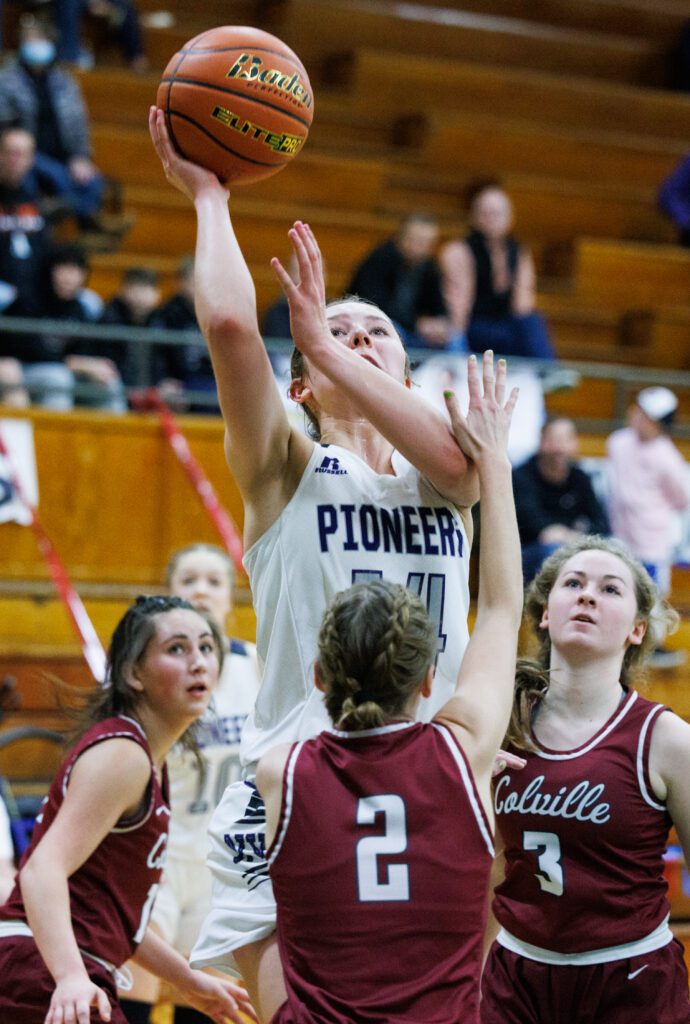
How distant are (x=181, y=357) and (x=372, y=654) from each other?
245 inches

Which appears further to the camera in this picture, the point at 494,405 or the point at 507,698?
the point at 494,405

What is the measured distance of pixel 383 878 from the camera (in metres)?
2.18

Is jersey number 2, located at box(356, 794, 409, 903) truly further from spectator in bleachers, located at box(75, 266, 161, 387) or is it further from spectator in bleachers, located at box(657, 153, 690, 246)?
spectator in bleachers, located at box(657, 153, 690, 246)

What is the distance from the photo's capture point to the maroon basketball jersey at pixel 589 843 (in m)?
3.00

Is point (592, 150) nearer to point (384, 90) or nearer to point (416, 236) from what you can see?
point (384, 90)

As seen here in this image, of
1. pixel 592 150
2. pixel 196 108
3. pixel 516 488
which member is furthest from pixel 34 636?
pixel 592 150

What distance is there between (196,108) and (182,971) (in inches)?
75.5

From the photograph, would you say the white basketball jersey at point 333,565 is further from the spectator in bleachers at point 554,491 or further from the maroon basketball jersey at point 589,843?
the spectator in bleachers at point 554,491

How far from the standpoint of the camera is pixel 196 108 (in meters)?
2.60

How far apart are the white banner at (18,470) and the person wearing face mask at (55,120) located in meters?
2.34

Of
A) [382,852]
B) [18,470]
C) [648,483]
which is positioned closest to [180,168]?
[382,852]

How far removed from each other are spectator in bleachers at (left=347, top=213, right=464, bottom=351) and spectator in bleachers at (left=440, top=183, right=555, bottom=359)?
0.35ft

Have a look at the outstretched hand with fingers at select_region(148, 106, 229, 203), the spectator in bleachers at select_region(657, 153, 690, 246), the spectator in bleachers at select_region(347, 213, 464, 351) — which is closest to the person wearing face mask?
the spectator in bleachers at select_region(347, 213, 464, 351)

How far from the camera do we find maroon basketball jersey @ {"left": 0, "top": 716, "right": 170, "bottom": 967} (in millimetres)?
3219
